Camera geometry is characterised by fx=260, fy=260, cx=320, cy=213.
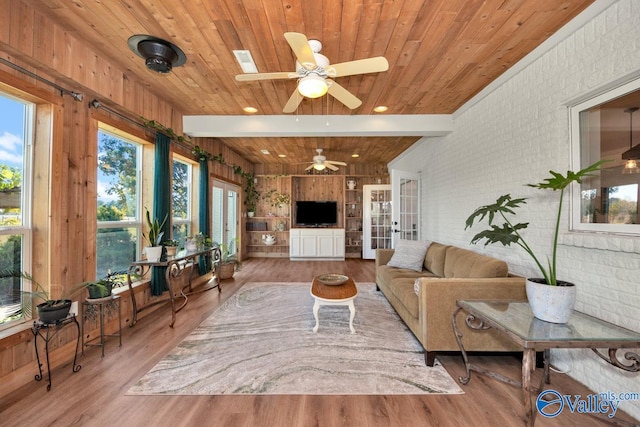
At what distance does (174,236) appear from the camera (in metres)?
4.05

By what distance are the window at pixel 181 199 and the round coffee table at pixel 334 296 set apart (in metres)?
2.56

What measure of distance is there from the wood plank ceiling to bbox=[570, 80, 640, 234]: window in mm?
708

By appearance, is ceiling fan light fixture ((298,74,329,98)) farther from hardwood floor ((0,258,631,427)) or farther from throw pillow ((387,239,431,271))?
throw pillow ((387,239,431,271))

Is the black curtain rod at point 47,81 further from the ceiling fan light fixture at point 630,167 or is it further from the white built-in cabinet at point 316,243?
the white built-in cabinet at point 316,243

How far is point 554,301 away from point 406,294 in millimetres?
1216

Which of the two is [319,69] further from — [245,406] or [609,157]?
[245,406]

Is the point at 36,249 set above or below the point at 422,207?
below

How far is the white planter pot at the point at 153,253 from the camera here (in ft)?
9.54

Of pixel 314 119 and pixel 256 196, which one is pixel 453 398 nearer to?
pixel 314 119

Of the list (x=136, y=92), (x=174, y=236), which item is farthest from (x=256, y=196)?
(x=136, y=92)

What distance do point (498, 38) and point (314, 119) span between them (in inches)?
90.1

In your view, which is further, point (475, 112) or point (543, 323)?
point (475, 112)

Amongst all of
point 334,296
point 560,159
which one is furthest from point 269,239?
point 560,159

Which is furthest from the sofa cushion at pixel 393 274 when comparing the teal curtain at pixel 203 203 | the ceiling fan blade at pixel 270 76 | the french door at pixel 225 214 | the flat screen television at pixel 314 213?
the flat screen television at pixel 314 213
